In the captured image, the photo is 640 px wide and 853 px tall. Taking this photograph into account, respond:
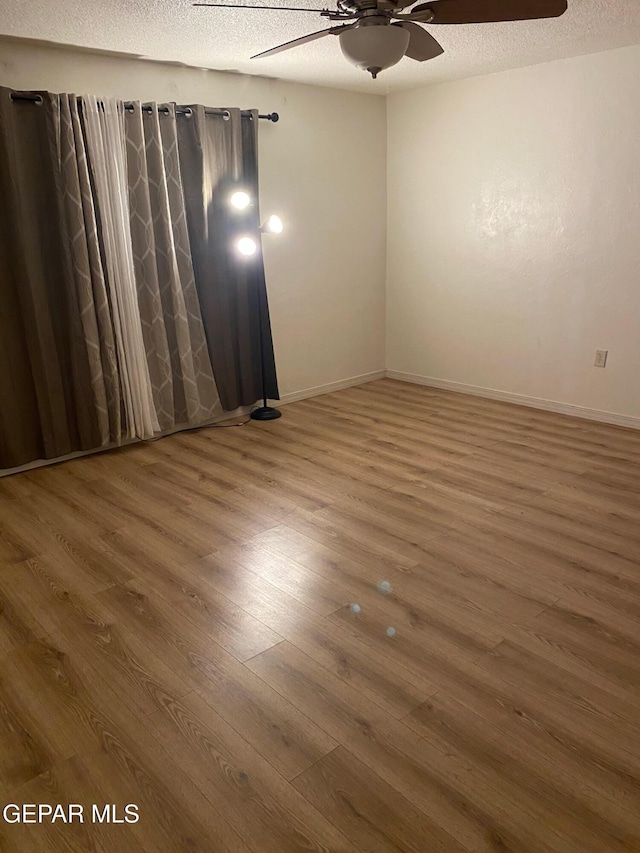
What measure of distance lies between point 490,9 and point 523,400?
9.72ft

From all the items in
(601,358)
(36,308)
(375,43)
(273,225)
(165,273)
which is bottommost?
(601,358)

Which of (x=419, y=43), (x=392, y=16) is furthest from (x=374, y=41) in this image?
(x=419, y=43)

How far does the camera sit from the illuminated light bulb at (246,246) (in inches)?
158

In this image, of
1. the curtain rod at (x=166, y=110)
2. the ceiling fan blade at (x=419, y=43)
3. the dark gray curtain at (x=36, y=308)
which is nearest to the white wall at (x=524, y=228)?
the curtain rod at (x=166, y=110)

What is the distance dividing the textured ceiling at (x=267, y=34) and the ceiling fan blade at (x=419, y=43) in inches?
21.6

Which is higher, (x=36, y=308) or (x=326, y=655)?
(x=36, y=308)

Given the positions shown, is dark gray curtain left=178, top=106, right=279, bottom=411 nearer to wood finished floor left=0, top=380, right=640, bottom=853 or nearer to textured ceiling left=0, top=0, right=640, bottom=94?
textured ceiling left=0, top=0, right=640, bottom=94

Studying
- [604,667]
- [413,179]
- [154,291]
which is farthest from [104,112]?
[604,667]

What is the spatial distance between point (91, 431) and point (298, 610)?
6.67 ft

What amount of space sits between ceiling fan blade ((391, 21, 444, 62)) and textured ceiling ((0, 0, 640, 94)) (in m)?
0.55

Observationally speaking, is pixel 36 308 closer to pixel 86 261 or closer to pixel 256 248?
pixel 86 261

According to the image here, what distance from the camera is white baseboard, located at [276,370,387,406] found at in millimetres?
4902

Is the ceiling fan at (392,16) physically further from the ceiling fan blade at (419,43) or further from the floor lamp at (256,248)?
the floor lamp at (256,248)

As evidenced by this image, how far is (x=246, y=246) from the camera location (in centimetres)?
404
